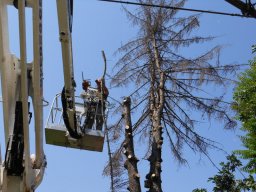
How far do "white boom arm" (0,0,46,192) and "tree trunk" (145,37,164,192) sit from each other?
3.26 metres

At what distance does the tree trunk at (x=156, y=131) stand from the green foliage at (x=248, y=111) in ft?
4.98

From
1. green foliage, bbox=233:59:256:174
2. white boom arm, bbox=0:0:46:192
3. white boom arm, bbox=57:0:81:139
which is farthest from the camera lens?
green foliage, bbox=233:59:256:174

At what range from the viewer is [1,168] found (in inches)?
233

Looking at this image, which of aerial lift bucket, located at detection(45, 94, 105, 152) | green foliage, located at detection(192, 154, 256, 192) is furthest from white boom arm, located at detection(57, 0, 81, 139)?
green foliage, located at detection(192, 154, 256, 192)

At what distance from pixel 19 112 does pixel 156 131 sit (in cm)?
451

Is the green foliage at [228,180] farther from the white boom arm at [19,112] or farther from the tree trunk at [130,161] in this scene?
the white boom arm at [19,112]

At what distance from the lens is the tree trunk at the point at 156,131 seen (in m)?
9.09

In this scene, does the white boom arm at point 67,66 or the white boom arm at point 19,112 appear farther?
the white boom arm at point 67,66

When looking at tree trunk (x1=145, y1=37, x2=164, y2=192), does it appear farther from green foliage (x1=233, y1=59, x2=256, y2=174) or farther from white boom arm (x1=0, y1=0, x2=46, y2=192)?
white boom arm (x1=0, y1=0, x2=46, y2=192)

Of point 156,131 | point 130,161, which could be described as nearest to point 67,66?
point 130,161

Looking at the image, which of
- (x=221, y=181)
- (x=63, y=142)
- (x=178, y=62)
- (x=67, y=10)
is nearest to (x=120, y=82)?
(x=178, y=62)

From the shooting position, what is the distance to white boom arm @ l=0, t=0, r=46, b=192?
5.76 m

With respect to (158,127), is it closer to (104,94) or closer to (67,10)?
(104,94)

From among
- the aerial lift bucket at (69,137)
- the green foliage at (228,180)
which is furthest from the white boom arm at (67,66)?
the green foliage at (228,180)
